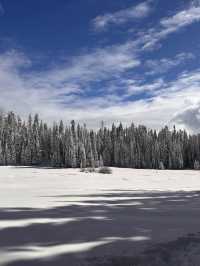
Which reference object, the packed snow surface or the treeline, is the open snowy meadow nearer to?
the packed snow surface

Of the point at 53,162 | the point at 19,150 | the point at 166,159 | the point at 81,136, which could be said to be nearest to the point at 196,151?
the point at 166,159

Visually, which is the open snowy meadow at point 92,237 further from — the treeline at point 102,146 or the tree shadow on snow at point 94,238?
the treeline at point 102,146

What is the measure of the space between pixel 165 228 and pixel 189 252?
4.73 ft

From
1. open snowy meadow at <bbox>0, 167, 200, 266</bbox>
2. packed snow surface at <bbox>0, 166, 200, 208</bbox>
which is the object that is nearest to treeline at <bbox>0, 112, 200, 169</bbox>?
packed snow surface at <bbox>0, 166, 200, 208</bbox>

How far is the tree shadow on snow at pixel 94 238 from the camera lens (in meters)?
4.61

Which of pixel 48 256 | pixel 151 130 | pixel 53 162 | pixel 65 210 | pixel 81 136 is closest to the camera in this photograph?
pixel 48 256

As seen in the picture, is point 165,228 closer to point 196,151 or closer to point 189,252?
point 189,252

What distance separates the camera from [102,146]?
A: 11669 centimetres

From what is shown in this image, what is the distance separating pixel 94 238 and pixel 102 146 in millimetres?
111214

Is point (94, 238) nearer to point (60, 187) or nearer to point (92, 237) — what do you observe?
point (92, 237)

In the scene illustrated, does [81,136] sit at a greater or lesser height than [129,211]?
greater

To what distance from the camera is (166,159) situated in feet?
365

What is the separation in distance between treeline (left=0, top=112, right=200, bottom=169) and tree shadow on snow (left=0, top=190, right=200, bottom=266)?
301 ft

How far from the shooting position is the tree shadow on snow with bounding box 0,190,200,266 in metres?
4.61
